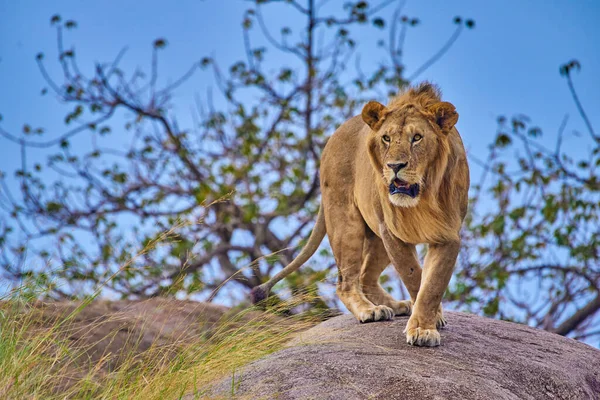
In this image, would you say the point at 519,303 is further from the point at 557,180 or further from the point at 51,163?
the point at 51,163

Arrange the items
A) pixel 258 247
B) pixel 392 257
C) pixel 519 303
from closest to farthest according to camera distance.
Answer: pixel 392 257 → pixel 519 303 → pixel 258 247

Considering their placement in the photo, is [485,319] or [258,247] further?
[258,247]

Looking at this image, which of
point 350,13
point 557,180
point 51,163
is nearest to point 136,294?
point 51,163

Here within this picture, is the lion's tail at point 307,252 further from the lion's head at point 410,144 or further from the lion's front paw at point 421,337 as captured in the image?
the lion's head at point 410,144

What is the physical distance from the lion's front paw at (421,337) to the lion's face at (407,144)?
66cm

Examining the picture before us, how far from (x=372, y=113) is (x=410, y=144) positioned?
353 mm

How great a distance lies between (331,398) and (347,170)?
182cm

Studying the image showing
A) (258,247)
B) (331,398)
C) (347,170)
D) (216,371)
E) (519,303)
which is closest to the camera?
(331,398)

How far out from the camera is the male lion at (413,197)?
13.1ft

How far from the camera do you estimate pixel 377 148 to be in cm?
415

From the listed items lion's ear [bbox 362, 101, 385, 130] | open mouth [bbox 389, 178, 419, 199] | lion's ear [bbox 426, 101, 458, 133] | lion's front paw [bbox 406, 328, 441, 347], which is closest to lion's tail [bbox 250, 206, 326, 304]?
lion's front paw [bbox 406, 328, 441, 347]

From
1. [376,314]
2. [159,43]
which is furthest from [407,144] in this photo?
[159,43]

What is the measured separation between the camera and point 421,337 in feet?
13.7

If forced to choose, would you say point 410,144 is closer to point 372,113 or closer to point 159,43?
point 372,113
